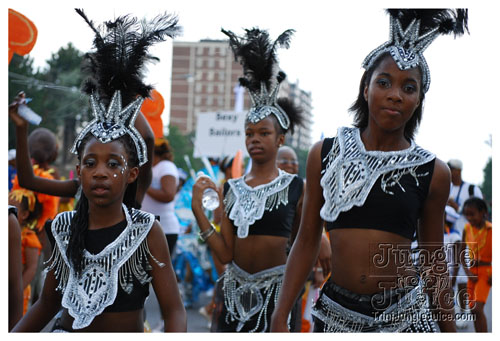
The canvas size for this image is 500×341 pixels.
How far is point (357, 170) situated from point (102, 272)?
1314mm

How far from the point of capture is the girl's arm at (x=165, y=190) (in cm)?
671

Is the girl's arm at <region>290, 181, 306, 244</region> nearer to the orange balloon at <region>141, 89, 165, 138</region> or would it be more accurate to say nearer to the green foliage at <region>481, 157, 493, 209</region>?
the orange balloon at <region>141, 89, 165, 138</region>

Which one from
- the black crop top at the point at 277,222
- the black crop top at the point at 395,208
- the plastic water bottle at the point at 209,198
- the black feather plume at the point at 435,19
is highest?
the black feather plume at the point at 435,19

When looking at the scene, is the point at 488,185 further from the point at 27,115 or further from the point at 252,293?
the point at 27,115

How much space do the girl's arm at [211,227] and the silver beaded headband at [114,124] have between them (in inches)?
47.1

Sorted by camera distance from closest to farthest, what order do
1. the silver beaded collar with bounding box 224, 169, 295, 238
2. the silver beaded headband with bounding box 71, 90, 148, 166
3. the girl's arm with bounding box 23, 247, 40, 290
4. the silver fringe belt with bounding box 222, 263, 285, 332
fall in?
1. the silver beaded headband with bounding box 71, 90, 148, 166
2. the silver fringe belt with bounding box 222, 263, 285, 332
3. the silver beaded collar with bounding box 224, 169, 295, 238
4. the girl's arm with bounding box 23, 247, 40, 290

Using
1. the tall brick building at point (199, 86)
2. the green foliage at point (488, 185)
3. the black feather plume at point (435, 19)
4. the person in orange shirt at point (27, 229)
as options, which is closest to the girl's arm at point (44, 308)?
the black feather plume at point (435, 19)

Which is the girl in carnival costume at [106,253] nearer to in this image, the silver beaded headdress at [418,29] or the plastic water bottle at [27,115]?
the plastic water bottle at [27,115]

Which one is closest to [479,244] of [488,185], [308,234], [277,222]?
[277,222]

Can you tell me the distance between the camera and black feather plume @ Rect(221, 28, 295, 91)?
4.68 m

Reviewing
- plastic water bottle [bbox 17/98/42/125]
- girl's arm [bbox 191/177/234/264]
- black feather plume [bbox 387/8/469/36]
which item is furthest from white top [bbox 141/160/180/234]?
black feather plume [bbox 387/8/469/36]

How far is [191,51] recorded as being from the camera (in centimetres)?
11038

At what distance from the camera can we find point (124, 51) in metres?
3.46

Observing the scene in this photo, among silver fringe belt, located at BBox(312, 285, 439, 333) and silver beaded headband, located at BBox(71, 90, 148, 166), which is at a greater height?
silver beaded headband, located at BBox(71, 90, 148, 166)
